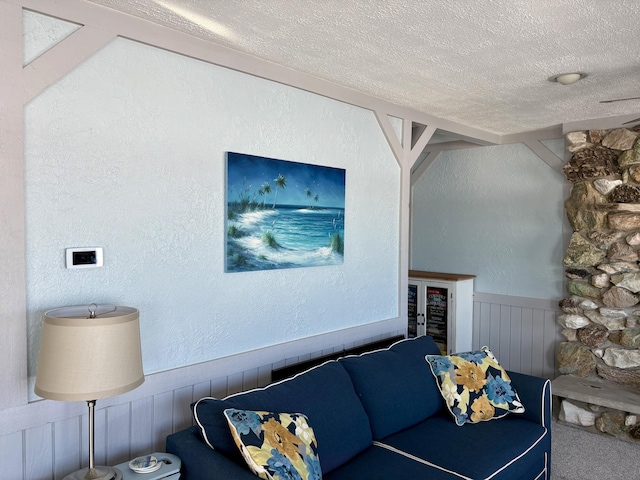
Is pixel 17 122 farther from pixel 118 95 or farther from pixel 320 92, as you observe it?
pixel 320 92

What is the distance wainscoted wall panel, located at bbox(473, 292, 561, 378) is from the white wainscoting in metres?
1.65

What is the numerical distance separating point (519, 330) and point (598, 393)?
37.2 inches

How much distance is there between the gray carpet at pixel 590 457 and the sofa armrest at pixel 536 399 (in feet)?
1.74

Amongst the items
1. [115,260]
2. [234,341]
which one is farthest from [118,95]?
[234,341]

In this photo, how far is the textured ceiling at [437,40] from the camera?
6.55 ft

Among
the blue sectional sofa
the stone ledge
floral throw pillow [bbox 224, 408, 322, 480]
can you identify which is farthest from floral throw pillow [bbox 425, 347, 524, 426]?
the stone ledge

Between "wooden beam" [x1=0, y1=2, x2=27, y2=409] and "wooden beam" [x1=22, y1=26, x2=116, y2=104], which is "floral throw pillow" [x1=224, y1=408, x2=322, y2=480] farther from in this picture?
"wooden beam" [x1=22, y1=26, x2=116, y2=104]

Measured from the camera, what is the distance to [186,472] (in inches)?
73.5

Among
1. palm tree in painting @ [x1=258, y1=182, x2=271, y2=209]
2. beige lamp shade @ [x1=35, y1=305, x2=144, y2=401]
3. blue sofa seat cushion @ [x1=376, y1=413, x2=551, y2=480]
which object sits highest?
palm tree in painting @ [x1=258, y1=182, x2=271, y2=209]

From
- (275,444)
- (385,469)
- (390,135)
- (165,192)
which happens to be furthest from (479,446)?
(390,135)

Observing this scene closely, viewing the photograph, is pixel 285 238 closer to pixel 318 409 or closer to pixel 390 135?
pixel 318 409

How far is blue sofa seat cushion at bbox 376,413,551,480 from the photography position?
217 centimetres

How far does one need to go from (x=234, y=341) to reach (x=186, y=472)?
79cm

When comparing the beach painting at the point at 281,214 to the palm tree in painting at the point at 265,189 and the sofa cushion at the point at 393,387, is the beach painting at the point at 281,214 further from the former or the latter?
the sofa cushion at the point at 393,387
